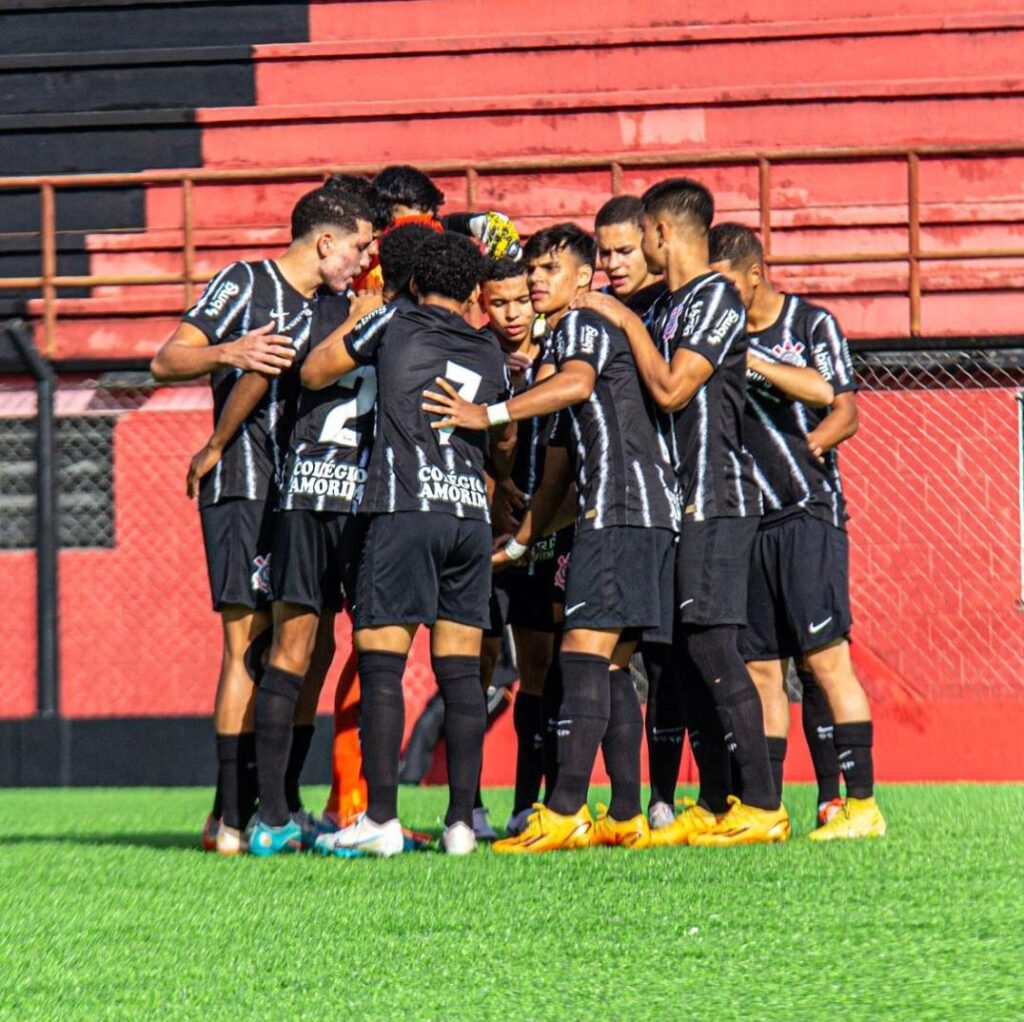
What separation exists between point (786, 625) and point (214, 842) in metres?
1.74

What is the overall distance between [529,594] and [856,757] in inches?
42.7

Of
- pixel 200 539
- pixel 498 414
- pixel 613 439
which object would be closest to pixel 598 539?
pixel 613 439

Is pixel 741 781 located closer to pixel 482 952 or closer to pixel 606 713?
pixel 606 713

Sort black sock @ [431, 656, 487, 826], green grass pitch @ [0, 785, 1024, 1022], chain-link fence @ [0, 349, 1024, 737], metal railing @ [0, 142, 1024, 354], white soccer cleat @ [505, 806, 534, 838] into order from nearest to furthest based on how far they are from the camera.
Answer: green grass pitch @ [0, 785, 1024, 1022]
black sock @ [431, 656, 487, 826]
white soccer cleat @ [505, 806, 534, 838]
chain-link fence @ [0, 349, 1024, 737]
metal railing @ [0, 142, 1024, 354]

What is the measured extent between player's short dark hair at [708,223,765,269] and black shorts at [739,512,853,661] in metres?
0.76

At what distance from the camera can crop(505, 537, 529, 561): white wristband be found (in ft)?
16.8

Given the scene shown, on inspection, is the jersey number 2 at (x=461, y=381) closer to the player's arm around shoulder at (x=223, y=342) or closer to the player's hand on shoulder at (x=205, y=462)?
the player's arm around shoulder at (x=223, y=342)

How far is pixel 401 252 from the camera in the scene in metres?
4.91

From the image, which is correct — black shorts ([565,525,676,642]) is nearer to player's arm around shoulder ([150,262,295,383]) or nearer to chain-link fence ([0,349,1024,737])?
player's arm around shoulder ([150,262,295,383])

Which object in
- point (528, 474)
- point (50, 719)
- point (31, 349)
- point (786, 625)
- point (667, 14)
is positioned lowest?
point (50, 719)

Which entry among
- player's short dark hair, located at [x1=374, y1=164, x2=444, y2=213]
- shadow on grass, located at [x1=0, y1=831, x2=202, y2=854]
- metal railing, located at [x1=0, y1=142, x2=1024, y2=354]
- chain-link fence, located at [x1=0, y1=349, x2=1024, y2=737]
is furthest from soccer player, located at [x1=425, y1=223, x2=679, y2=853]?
metal railing, located at [x1=0, y1=142, x2=1024, y2=354]

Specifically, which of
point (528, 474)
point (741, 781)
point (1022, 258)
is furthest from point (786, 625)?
point (1022, 258)

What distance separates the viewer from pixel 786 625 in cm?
515

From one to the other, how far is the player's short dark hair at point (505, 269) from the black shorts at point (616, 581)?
93 centimetres
